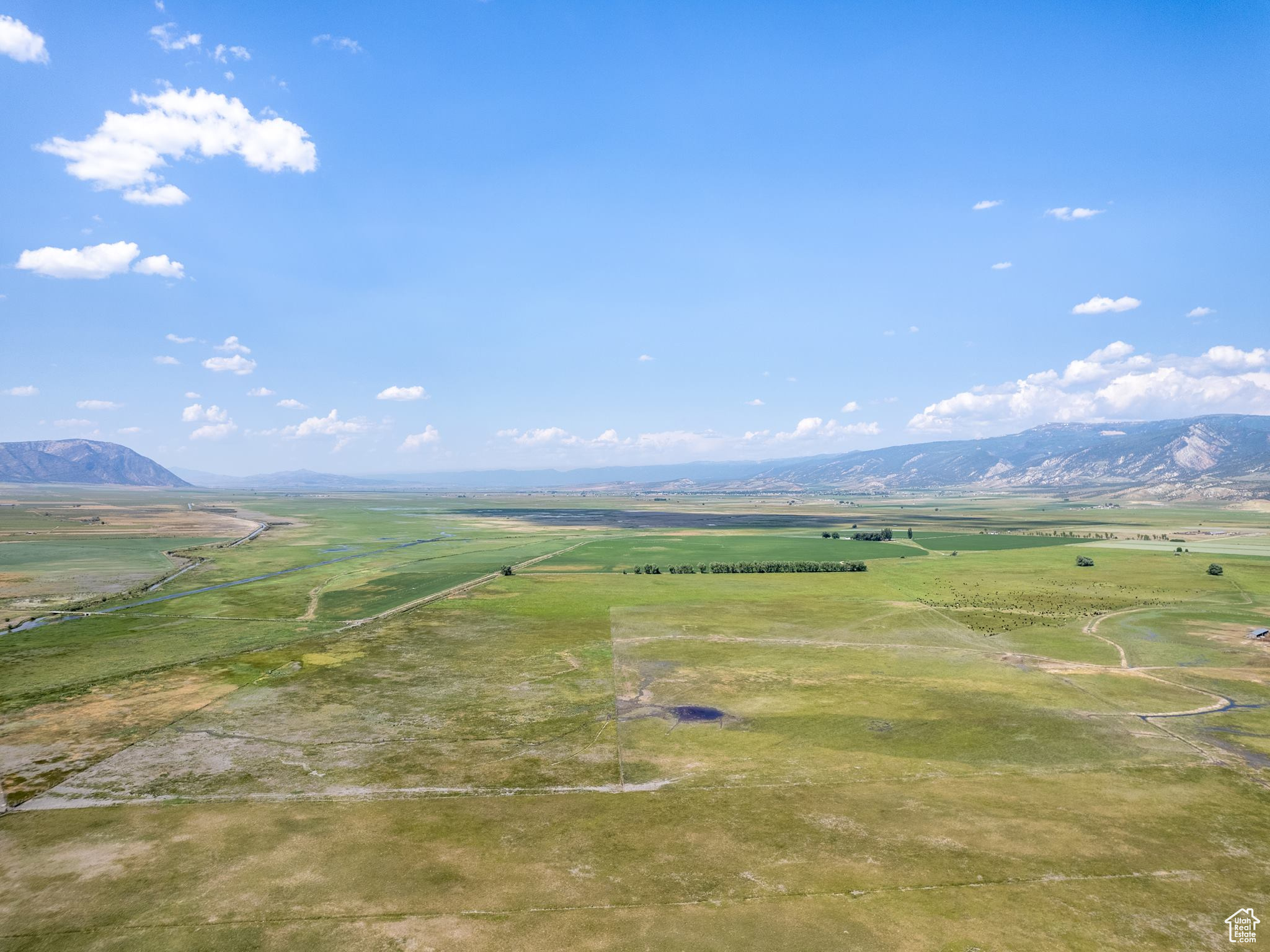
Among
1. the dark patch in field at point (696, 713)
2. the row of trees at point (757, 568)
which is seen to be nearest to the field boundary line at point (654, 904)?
the dark patch in field at point (696, 713)

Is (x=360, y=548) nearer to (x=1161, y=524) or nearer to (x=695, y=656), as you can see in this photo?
(x=695, y=656)

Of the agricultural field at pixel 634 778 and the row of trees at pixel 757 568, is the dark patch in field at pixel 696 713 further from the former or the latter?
the row of trees at pixel 757 568

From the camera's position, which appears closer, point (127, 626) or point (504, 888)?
point (504, 888)

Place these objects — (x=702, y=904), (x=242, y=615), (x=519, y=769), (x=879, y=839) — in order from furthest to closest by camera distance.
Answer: (x=242, y=615) < (x=519, y=769) < (x=879, y=839) < (x=702, y=904)

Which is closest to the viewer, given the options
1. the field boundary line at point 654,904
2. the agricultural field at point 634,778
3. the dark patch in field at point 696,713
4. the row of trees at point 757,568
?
the field boundary line at point 654,904

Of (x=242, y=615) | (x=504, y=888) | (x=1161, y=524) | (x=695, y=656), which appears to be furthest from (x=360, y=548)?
(x=1161, y=524)

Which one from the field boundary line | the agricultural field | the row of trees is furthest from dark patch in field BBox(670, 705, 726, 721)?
the row of trees
